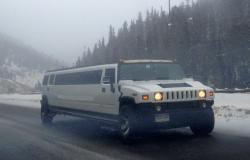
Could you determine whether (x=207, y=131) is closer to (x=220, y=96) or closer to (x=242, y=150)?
(x=242, y=150)

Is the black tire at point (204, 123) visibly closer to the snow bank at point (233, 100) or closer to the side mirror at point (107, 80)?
the side mirror at point (107, 80)

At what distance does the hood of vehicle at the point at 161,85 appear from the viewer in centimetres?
1098

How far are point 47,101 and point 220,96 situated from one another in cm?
1076

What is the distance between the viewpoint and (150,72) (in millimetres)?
12227

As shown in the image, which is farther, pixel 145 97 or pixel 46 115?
pixel 46 115

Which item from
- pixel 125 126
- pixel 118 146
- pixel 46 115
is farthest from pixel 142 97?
pixel 46 115

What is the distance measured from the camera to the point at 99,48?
158500 mm

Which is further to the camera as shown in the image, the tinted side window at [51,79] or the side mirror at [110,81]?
the tinted side window at [51,79]

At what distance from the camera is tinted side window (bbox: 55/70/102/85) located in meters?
13.3

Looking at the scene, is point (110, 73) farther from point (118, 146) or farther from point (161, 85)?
point (118, 146)

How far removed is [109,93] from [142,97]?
1813mm

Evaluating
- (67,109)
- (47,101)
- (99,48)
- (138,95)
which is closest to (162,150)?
(138,95)

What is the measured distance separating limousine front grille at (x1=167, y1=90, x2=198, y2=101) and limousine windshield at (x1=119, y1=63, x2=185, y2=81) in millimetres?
1289

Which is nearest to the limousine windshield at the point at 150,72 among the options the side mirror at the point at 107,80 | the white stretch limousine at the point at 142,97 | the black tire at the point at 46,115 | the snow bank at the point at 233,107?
the white stretch limousine at the point at 142,97
